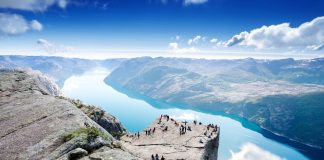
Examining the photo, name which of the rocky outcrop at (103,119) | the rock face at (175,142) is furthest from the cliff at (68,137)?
the rocky outcrop at (103,119)

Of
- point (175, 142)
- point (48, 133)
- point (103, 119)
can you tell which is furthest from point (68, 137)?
Result: point (103, 119)

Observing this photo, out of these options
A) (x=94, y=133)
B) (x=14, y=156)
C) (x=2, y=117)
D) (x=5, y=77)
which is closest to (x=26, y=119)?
(x=2, y=117)

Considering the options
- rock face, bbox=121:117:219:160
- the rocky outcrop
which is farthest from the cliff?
the rocky outcrop

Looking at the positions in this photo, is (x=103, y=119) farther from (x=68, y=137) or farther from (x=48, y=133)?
(x=68, y=137)

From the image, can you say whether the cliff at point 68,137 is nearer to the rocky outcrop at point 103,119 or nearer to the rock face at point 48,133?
the rock face at point 48,133

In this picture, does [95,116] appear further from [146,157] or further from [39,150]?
[39,150]
